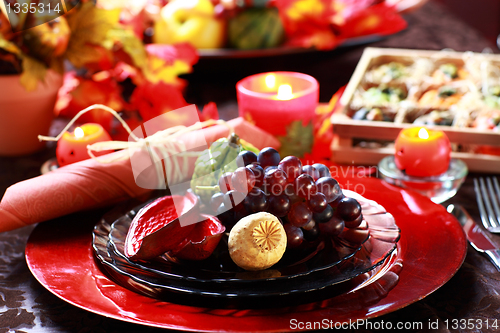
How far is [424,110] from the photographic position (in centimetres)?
91

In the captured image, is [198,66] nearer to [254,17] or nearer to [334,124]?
[254,17]

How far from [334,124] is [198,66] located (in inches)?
19.8

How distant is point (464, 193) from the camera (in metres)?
0.76

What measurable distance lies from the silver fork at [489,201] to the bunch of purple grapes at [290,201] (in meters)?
0.23

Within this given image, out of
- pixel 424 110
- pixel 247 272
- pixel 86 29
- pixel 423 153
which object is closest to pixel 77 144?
pixel 86 29

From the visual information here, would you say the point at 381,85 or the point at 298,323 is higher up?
the point at 298,323

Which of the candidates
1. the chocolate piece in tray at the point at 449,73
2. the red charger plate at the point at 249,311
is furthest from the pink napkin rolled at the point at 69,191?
the chocolate piece in tray at the point at 449,73

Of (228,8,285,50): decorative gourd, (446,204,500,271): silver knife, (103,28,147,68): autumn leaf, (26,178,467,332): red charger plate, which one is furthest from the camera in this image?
(228,8,285,50): decorative gourd

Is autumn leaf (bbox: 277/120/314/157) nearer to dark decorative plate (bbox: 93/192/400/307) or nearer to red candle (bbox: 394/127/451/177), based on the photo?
red candle (bbox: 394/127/451/177)

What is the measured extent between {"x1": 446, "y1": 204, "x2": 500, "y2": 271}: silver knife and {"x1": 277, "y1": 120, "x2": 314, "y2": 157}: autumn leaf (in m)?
0.26

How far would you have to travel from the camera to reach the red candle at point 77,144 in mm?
741

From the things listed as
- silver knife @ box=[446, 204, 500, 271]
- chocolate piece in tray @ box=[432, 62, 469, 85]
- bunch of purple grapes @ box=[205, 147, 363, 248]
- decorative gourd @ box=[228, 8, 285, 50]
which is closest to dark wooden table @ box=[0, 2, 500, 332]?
silver knife @ box=[446, 204, 500, 271]

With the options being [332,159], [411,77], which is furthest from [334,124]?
[411,77]

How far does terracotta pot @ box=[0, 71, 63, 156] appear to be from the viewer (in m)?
0.86
